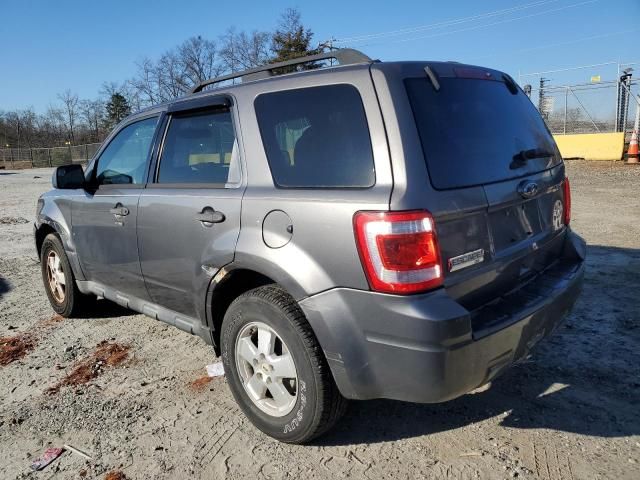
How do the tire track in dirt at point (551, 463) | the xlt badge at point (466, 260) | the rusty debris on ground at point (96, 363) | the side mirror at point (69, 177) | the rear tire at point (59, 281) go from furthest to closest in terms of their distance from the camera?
1. the rear tire at point (59, 281)
2. the side mirror at point (69, 177)
3. the rusty debris on ground at point (96, 363)
4. the tire track in dirt at point (551, 463)
5. the xlt badge at point (466, 260)

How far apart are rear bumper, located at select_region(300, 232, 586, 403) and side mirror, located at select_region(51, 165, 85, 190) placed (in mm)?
2696

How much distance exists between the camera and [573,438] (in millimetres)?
2643

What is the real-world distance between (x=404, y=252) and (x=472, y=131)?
805 millimetres

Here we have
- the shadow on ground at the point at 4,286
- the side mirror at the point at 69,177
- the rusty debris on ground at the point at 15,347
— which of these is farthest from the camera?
the shadow on ground at the point at 4,286

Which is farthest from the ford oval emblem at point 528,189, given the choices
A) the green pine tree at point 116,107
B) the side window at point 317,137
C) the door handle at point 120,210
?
the green pine tree at point 116,107

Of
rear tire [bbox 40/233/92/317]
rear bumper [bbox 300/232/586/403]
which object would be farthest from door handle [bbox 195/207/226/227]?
rear tire [bbox 40/233/92/317]

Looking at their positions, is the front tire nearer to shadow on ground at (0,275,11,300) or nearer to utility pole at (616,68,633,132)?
shadow on ground at (0,275,11,300)

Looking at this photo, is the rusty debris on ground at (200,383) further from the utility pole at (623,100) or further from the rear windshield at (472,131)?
the utility pole at (623,100)

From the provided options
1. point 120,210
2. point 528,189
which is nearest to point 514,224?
point 528,189

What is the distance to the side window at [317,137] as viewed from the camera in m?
2.34

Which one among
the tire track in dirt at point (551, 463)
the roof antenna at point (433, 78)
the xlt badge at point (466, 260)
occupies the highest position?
the roof antenna at point (433, 78)

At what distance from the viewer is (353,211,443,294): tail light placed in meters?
2.13

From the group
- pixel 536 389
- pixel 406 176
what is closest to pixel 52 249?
pixel 406 176

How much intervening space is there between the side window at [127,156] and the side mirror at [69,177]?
13cm
